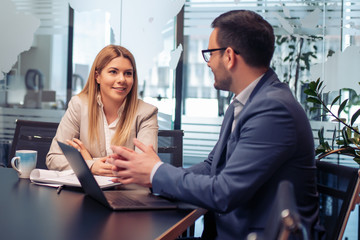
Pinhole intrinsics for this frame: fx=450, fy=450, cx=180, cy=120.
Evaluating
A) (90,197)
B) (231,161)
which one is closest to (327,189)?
(231,161)

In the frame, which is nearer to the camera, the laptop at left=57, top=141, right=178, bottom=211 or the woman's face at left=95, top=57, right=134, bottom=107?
the laptop at left=57, top=141, right=178, bottom=211

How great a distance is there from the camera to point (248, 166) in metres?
1.27

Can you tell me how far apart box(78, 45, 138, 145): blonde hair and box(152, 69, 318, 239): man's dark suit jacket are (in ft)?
3.33

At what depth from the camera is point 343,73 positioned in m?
4.04

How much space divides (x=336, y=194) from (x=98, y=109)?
1455mm

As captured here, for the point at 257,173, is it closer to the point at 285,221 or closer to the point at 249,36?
the point at 249,36

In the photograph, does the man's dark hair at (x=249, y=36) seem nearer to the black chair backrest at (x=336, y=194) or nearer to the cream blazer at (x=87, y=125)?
the black chair backrest at (x=336, y=194)

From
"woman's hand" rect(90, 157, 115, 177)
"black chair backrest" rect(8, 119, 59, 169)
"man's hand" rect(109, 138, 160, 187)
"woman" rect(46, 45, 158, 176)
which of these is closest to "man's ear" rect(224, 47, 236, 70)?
"man's hand" rect(109, 138, 160, 187)

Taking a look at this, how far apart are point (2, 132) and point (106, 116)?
2.61 metres

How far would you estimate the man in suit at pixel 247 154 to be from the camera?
1282mm

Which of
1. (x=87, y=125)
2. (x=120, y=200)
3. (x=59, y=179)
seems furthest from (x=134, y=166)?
(x=87, y=125)

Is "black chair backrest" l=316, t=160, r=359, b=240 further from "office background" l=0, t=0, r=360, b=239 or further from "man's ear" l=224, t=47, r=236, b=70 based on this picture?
"office background" l=0, t=0, r=360, b=239

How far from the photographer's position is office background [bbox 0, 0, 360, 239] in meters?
4.09

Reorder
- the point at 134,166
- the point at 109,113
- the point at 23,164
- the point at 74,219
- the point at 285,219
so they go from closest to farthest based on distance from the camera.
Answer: the point at 285,219
the point at 74,219
the point at 134,166
the point at 23,164
the point at 109,113
